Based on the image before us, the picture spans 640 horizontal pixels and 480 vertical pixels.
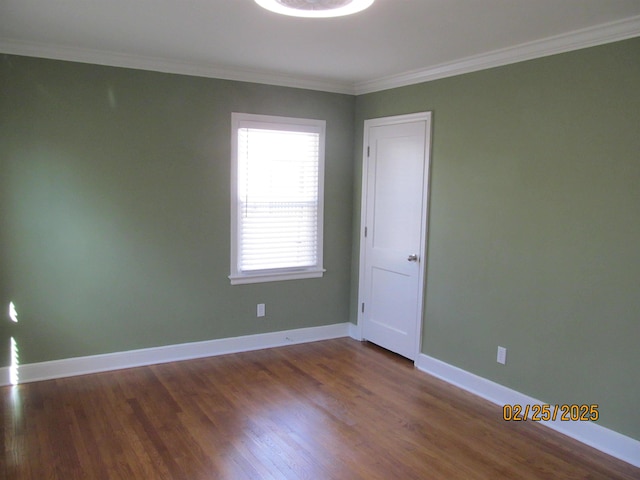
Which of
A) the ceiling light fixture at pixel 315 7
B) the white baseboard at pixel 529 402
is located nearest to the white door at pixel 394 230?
the white baseboard at pixel 529 402

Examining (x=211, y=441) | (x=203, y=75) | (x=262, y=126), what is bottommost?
(x=211, y=441)

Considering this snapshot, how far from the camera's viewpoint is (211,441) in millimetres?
2975

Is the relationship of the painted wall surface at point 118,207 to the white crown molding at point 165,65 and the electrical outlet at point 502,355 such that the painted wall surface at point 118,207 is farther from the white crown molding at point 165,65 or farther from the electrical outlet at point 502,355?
the electrical outlet at point 502,355

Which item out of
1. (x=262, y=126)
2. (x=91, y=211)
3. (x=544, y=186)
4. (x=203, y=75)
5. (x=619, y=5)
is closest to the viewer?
(x=619, y=5)

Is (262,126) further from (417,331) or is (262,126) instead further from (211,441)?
(211,441)

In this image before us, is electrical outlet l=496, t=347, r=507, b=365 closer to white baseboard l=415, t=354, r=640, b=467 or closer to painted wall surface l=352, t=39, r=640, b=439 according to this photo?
painted wall surface l=352, t=39, r=640, b=439

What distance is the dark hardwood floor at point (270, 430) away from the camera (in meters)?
2.72

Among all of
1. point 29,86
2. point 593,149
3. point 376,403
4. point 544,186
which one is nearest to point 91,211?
point 29,86

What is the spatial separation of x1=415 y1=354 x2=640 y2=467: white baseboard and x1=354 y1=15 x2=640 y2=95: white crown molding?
2204mm

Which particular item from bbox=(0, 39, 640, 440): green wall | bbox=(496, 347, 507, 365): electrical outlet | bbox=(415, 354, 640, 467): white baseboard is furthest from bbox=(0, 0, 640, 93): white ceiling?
bbox=(415, 354, 640, 467): white baseboard

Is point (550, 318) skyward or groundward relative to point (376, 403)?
skyward

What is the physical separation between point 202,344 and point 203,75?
2217mm

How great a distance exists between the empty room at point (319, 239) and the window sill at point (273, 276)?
0.8 inches

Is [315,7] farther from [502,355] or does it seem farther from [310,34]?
[502,355]
